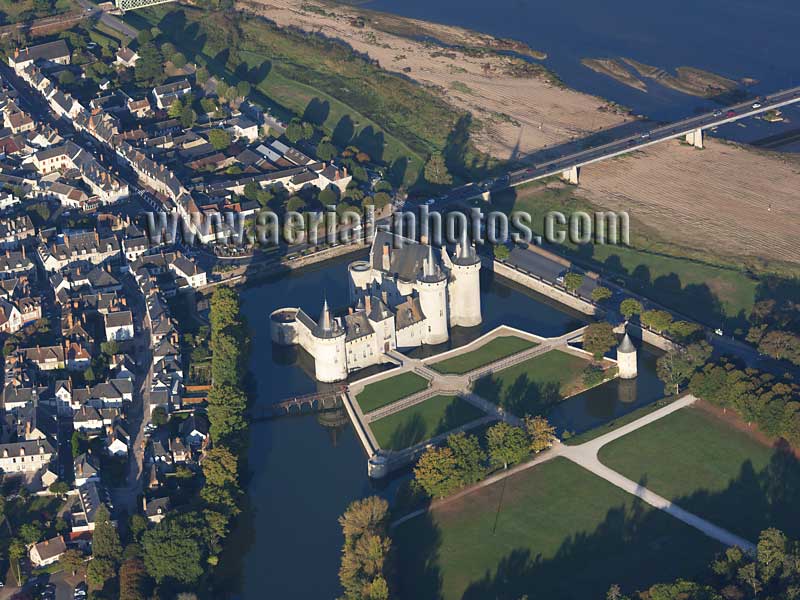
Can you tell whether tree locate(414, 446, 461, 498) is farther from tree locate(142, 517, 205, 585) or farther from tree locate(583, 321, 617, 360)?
tree locate(583, 321, 617, 360)

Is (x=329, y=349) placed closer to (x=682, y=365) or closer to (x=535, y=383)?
(x=535, y=383)

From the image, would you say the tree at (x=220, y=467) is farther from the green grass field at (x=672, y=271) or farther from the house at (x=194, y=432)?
the green grass field at (x=672, y=271)

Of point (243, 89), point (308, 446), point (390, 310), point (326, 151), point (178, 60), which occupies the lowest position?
point (308, 446)

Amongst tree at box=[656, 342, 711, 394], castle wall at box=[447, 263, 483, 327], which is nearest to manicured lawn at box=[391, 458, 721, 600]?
tree at box=[656, 342, 711, 394]

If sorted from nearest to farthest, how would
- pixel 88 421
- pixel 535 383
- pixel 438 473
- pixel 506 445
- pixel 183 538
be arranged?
pixel 183 538, pixel 438 473, pixel 506 445, pixel 88 421, pixel 535 383

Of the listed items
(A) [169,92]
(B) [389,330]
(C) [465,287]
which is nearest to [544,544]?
(B) [389,330]

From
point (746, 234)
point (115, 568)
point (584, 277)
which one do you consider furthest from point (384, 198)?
point (115, 568)
